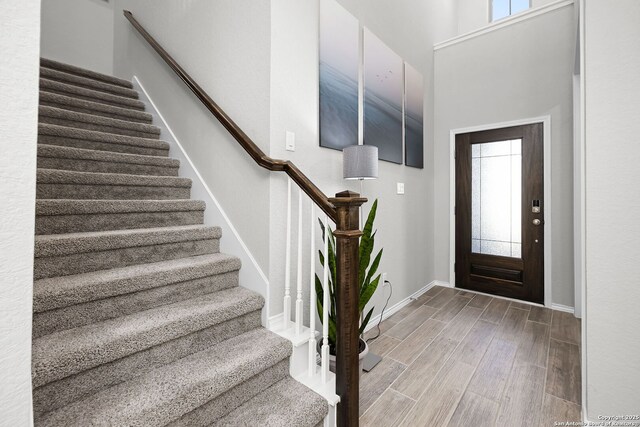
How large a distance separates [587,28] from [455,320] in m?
2.41

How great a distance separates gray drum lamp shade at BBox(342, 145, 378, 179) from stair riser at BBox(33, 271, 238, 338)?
1121 mm

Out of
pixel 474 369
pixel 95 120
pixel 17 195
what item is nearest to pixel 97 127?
pixel 95 120

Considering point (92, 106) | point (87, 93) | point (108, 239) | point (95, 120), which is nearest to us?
point (108, 239)

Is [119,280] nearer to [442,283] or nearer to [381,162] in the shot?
[381,162]

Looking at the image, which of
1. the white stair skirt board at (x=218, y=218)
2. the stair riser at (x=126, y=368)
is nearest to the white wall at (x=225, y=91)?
the white stair skirt board at (x=218, y=218)

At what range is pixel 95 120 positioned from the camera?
248cm

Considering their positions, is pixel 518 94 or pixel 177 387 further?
pixel 518 94

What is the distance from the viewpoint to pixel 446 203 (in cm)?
388

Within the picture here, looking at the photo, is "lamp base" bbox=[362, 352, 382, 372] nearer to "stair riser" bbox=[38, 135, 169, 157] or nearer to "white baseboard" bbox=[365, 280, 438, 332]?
"white baseboard" bbox=[365, 280, 438, 332]

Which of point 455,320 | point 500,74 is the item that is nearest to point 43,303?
point 455,320

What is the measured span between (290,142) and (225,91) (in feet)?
2.12

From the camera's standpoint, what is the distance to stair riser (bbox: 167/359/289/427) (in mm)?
1197

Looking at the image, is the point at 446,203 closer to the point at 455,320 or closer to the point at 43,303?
the point at 455,320

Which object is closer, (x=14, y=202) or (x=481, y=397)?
(x=14, y=202)
